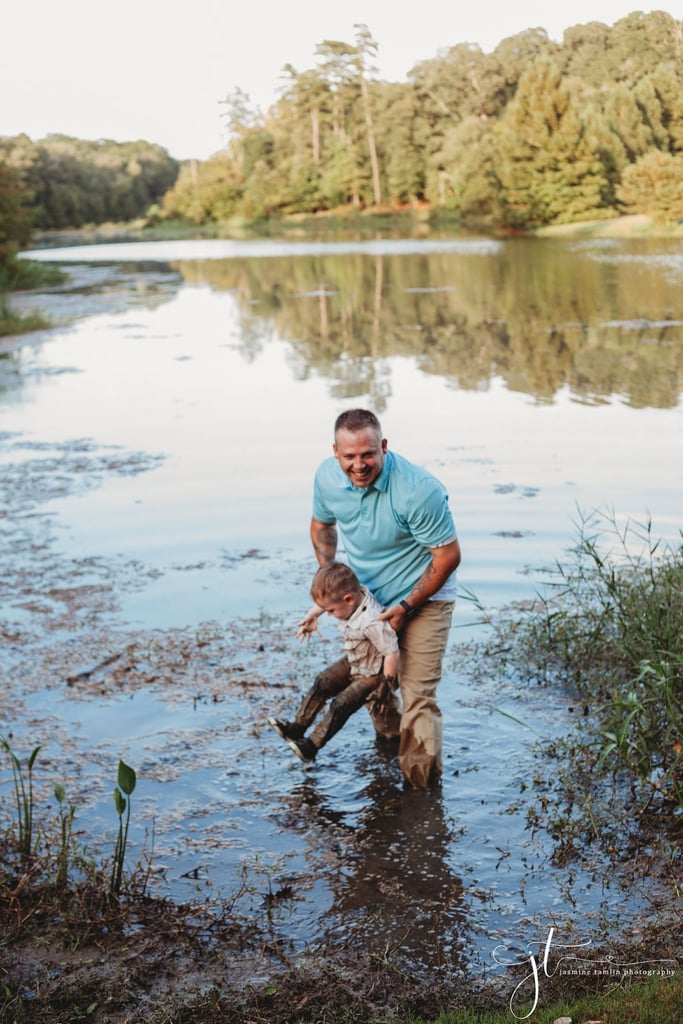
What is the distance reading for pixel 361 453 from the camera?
4.82 meters

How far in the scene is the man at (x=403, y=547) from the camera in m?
4.88

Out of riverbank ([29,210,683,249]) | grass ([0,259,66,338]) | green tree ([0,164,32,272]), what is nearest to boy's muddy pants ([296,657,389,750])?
grass ([0,259,66,338])

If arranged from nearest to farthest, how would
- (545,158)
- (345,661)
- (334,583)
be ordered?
(334,583), (345,661), (545,158)

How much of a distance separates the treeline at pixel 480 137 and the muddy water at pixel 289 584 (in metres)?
4.35

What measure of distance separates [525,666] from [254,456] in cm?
615

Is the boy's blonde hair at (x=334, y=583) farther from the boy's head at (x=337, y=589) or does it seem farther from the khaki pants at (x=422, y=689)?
the khaki pants at (x=422, y=689)

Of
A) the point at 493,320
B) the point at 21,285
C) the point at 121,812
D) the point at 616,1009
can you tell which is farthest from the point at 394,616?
the point at 21,285

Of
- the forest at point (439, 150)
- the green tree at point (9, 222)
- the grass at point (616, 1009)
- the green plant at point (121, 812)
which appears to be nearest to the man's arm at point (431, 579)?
the green plant at point (121, 812)

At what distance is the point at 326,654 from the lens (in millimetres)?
7066

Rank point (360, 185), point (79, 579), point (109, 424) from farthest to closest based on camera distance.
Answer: point (360, 185)
point (109, 424)
point (79, 579)

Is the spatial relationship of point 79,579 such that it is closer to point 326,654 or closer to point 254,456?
point 326,654

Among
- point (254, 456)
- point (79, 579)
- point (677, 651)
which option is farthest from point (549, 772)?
point (254, 456)

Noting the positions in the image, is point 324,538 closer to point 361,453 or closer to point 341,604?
point 341,604

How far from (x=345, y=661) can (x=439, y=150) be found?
60.2m
